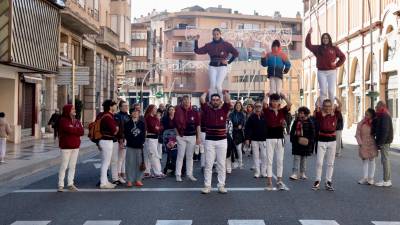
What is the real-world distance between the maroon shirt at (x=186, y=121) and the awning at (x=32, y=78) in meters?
16.9

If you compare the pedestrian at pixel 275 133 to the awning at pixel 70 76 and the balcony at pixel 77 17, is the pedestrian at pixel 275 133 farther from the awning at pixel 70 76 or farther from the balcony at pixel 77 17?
the balcony at pixel 77 17

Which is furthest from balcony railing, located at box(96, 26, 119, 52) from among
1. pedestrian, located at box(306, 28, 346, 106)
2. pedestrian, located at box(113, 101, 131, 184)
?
pedestrian, located at box(113, 101, 131, 184)

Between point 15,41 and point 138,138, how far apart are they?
40.7 feet

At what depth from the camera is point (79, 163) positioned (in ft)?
62.3

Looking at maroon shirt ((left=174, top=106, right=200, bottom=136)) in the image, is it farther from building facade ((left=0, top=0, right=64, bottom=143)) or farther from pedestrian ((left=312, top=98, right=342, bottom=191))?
building facade ((left=0, top=0, right=64, bottom=143))

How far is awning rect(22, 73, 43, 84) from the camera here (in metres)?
29.3

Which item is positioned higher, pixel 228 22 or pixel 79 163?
pixel 228 22

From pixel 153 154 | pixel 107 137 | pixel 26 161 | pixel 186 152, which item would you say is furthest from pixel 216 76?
pixel 26 161

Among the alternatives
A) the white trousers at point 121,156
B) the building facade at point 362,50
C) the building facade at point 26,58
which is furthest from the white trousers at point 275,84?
the building facade at point 362,50

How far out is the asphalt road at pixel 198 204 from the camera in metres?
9.20

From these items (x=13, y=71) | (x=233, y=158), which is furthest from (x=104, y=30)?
(x=233, y=158)

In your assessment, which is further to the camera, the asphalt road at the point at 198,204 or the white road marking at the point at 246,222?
the asphalt road at the point at 198,204

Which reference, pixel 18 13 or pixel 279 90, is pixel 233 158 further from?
pixel 18 13

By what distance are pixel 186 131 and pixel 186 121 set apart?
24cm
